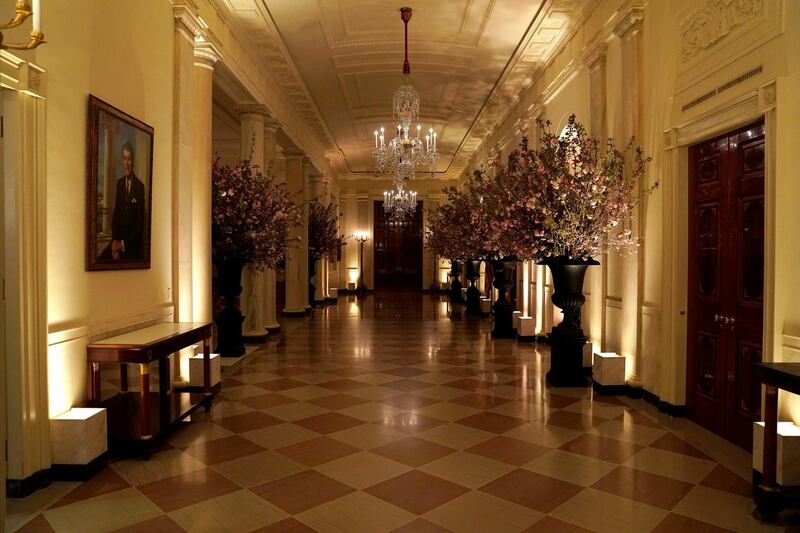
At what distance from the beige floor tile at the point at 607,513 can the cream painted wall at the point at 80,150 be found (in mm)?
3677

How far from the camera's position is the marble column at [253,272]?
1002 cm

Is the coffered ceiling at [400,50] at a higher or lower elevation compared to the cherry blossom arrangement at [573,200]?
higher

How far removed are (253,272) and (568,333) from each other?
6.10 meters

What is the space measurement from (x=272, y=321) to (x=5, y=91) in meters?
8.19

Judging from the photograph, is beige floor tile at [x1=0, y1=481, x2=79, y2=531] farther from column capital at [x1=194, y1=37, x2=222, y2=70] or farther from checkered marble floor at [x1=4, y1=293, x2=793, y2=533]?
column capital at [x1=194, y1=37, x2=222, y2=70]

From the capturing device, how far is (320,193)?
18.3 m

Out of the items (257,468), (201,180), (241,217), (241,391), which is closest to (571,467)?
(257,468)

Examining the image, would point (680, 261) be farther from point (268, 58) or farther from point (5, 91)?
point (268, 58)

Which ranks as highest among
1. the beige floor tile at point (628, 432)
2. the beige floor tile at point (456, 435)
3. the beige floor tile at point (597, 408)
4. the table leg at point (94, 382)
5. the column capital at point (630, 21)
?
the column capital at point (630, 21)

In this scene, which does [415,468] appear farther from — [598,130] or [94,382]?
[598,130]

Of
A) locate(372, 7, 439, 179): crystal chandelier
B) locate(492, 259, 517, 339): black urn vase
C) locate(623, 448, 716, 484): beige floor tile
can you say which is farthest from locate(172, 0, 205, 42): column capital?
locate(492, 259, 517, 339): black urn vase

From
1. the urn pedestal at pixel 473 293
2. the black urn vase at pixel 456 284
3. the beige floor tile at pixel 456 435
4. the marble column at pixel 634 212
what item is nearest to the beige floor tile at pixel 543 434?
the beige floor tile at pixel 456 435

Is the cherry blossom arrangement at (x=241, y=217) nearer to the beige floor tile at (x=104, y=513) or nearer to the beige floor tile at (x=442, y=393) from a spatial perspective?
Result: the beige floor tile at (x=442, y=393)

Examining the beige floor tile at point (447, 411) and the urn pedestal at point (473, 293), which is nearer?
the beige floor tile at point (447, 411)
